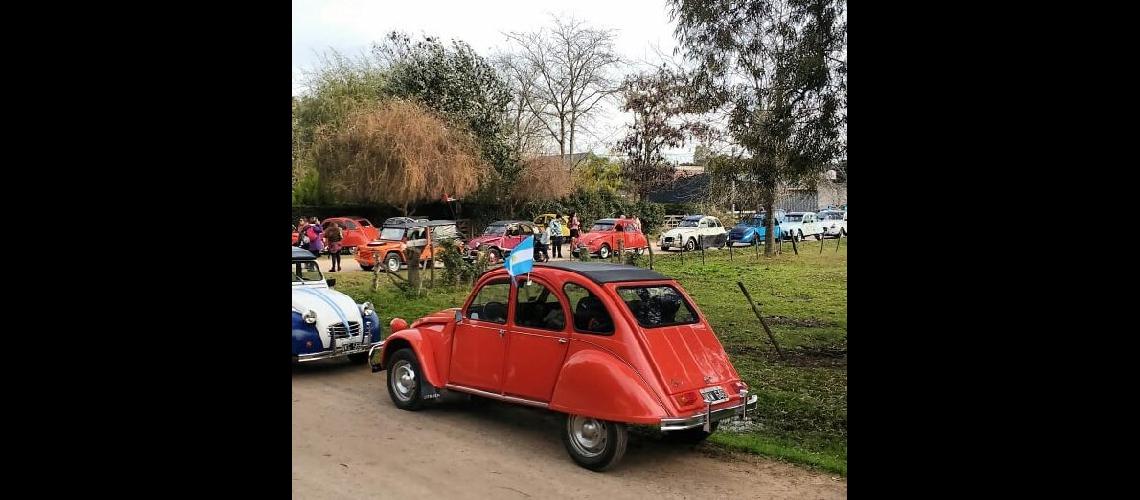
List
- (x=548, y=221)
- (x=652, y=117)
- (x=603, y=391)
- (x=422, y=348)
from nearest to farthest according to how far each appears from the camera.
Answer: (x=603, y=391) → (x=422, y=348) → (x=652, y=117) → (x=548, y=221)

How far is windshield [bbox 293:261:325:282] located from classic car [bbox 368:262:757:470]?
2.43 m

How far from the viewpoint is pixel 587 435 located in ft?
16.7

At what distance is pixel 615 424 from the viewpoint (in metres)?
4.88

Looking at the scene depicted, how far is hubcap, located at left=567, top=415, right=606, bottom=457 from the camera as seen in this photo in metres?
4.98

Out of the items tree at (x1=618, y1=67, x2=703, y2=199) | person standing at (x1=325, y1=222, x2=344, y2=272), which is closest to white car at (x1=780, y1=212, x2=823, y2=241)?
tree at (x1=618, y1=67, x2=703, y2=199)

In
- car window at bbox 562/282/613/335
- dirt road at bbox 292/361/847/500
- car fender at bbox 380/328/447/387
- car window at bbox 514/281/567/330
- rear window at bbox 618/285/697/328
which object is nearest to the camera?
dirt road at bbox 292/361/847/500

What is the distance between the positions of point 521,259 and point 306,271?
372cm

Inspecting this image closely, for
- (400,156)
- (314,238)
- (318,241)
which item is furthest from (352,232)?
(400,156)

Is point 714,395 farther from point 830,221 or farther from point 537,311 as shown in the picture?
point 830,221

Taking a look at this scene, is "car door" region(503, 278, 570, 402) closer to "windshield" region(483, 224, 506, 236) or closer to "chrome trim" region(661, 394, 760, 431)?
"chrome trim" region(661, 394, 760, 431)

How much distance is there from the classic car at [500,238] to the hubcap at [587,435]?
779 centimetres

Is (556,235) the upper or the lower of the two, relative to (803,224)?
lower
